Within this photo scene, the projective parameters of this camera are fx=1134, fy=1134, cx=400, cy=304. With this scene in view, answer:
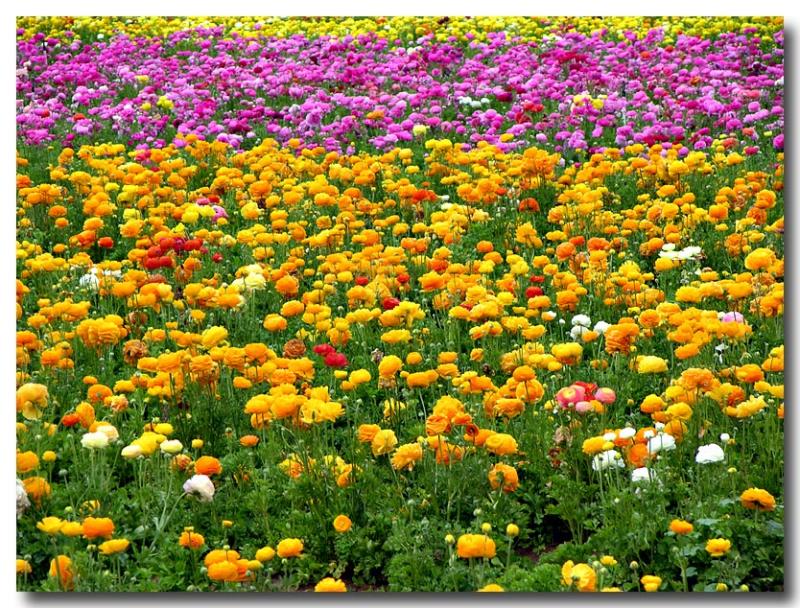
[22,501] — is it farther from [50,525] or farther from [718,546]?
[718,546]

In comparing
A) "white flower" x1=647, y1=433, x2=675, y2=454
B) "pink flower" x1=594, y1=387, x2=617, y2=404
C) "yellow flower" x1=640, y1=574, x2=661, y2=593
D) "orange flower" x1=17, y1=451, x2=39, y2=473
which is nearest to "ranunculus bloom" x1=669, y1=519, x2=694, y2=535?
"yellow flower" x1=640, y1=574, x2=661, y2=593

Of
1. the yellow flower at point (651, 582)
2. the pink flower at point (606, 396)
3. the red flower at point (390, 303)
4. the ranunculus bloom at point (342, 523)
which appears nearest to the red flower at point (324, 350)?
the red flower at point (390, 303)

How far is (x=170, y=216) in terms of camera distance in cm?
472

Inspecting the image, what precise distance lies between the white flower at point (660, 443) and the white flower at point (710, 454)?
8 centimetres

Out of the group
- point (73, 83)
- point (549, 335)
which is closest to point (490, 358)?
point (549, 335)

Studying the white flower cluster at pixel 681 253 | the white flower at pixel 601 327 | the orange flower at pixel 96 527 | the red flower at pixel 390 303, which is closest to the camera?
the orange flower at pixel 96 527

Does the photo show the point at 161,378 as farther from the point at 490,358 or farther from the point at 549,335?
the point at 549,335

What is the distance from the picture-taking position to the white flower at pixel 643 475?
275 cm

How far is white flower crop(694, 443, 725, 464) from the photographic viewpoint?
2.75m

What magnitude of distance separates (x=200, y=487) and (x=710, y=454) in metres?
1.26

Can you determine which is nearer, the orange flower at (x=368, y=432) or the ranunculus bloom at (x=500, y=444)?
the ranunculus bloom at (x=500, y=444)

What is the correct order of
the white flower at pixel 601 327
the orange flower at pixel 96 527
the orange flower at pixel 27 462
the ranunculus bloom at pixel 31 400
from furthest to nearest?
1. the white flower at pixel 601 327
2. the ranunculus bloom at pixel 31 400
3. the orange flower at pixel 27 462
4. the orange flower at pixel 96 527

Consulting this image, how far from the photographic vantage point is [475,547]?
244 cm

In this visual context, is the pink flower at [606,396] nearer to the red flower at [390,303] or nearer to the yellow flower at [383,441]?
the yellow flower at [383,441]
